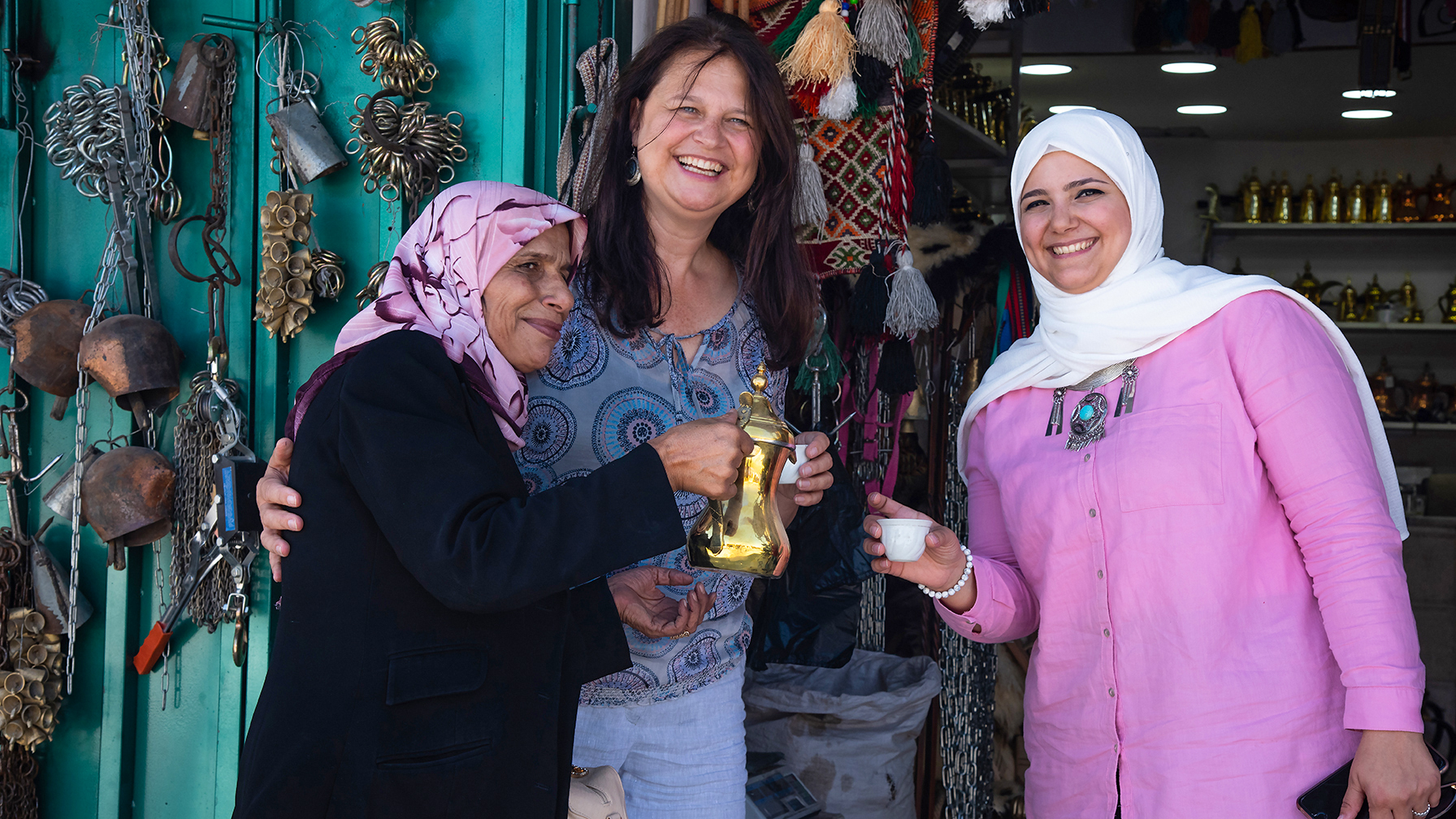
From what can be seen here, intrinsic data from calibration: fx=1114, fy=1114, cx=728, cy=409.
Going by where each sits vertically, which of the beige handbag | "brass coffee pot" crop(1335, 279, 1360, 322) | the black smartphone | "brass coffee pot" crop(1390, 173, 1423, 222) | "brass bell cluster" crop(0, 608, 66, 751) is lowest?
"brass bell cluster" crop(0, 608, 66, 751)

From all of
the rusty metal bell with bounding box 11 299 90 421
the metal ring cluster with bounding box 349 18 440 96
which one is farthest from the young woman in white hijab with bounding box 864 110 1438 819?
the rusty metal bell with bounding box 11 299 90 421

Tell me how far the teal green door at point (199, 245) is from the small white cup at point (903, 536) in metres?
1.16

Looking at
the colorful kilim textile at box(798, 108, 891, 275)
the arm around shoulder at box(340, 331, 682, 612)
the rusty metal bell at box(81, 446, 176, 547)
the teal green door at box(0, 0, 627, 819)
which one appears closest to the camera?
the arm around shoulder at box(340, 331, 682, 612)

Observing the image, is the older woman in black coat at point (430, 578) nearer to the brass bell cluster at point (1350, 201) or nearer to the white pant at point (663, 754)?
the white pant at point (663, 754)

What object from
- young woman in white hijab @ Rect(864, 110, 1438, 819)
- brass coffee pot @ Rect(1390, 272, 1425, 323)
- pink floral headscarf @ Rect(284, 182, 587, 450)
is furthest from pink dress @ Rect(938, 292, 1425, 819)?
brass coffee pot @ Rect(1390, 272, 1425, 323)

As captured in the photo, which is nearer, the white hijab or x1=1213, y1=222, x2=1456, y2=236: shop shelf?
the white hijab

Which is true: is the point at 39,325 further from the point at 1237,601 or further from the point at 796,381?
the point at 1237,601

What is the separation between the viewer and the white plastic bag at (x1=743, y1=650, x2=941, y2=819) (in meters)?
2.92

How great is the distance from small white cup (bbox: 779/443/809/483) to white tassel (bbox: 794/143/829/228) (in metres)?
1.04

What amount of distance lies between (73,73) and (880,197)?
6.67 feet

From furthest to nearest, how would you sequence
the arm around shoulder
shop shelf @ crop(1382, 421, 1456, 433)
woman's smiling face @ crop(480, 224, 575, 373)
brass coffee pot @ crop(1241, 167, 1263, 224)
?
brass coffee pot @ crop(1241, 167, 1263, 224) < shop shelf @ crop(1382, 421, 1456, 433) < woman's smiling face @ crop(480, 224, 575, 373) < the arm around shoulder

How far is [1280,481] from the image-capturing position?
5.70ft

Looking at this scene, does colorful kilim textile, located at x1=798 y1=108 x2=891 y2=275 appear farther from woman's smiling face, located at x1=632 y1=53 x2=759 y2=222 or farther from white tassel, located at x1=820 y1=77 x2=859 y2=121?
woman's smiling face, located at x1=632 y1=53 x2=759 y2=222

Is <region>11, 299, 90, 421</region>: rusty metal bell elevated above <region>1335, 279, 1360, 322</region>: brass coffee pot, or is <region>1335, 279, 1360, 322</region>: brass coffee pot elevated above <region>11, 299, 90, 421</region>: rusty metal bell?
<region>1335, 279, 1360, 322</region>: brass coffee pot
